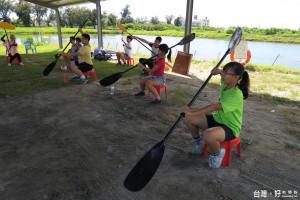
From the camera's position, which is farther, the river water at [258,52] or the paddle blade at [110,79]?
the river water at [258,52]

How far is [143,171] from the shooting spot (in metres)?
2.15

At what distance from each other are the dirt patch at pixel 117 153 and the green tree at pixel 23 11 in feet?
182

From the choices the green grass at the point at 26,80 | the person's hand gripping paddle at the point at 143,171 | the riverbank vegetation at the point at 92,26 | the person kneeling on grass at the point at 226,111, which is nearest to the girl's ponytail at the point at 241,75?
the person kneeling on grass at the point at 226,111

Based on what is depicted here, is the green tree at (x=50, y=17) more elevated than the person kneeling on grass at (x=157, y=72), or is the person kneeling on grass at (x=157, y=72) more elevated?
the green tree at (x=50, y=17)

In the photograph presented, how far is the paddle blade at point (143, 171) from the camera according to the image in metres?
2.05

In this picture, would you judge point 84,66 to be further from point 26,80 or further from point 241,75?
point 241,75

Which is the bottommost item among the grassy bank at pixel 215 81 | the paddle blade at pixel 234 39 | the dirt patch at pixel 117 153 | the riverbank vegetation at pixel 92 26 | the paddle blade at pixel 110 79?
the dirt patch at pixel 117 153

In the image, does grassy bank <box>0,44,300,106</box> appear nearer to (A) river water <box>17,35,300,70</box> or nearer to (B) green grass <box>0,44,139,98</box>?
(B) green grass <box>0,44,139,98</box>

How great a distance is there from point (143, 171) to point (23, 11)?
58990 millimetres

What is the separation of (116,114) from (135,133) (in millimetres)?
863

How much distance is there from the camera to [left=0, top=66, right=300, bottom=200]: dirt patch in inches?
82.0

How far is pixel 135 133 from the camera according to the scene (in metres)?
3.23

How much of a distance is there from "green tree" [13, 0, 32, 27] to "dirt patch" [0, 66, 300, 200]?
5554 cm

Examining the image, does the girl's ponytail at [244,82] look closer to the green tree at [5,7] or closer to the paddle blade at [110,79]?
the paddle blade at [110,79]
